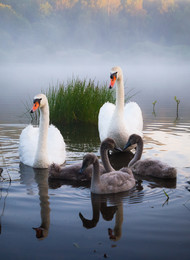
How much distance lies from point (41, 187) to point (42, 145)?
4.62ft

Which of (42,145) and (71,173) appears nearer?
(71,173)

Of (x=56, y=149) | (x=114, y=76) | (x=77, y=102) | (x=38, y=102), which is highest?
(x=114, y=76)

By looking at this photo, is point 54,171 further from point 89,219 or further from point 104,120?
point 104,120

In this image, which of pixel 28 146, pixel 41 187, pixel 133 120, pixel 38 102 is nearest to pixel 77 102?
pixel 133 120

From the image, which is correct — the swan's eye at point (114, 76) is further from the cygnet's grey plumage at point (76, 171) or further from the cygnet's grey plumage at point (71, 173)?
the cygnet's grey plumage at point (71, 173)

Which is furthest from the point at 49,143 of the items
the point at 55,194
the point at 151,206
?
the point at 151,206

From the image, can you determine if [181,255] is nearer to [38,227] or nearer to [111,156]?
[38,227]

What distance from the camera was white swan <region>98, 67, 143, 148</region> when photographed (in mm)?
10722

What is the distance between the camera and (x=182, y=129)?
1423 centimetres

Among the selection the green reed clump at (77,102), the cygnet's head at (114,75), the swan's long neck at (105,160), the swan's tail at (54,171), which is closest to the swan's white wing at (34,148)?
the swan's tail at (54,171)

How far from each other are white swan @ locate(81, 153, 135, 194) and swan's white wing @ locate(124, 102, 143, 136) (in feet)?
11.3

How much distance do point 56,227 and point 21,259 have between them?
97 centimetres

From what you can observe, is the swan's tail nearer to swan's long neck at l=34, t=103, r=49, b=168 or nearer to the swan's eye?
swan's long neck at l=34, t=103, r=49, b=168

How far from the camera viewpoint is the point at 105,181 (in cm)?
738
